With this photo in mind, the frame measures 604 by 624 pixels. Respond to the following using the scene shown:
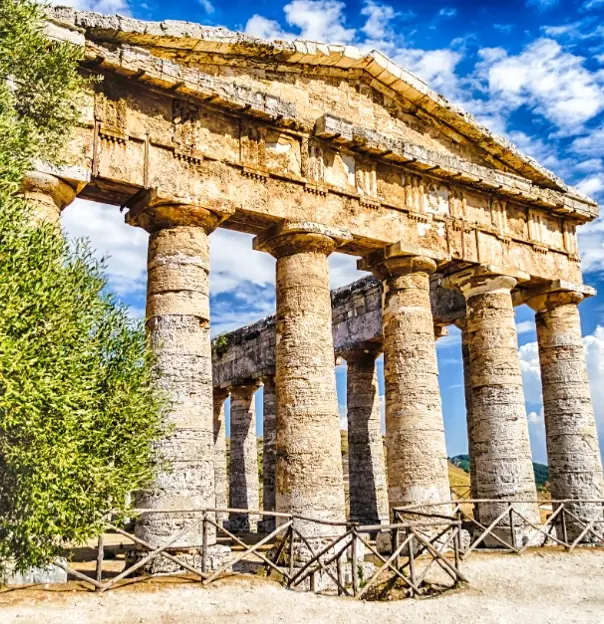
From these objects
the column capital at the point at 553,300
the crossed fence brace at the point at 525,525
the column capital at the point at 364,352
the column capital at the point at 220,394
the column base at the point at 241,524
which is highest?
the column capital at the point at 553,300

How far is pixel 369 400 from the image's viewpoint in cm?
2116

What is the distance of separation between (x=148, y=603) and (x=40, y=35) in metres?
8.57

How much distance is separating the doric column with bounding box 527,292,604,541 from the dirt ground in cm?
597

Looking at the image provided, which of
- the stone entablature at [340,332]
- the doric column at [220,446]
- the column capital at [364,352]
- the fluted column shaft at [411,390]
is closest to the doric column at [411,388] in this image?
the fluted column shaft at [411,390]

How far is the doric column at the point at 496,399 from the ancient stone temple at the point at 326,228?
0.15 feet

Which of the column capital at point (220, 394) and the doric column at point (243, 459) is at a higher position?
the column capital at point (220, 394)

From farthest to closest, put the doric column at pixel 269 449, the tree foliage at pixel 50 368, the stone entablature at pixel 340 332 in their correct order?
the doric column at pixel 269 449 < the stone entablature at pixel 340 332 < the tree foliage at pixel 50 368

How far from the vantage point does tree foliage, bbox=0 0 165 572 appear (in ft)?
28.2

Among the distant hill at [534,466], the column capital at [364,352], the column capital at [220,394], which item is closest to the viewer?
the column capital at [364,352]

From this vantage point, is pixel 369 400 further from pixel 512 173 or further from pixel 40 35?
pixel 40 35

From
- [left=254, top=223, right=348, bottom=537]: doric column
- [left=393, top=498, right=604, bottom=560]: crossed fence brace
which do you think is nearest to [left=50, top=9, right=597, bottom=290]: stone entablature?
[left=254, top=223, right=348, bottom=537]: doric column

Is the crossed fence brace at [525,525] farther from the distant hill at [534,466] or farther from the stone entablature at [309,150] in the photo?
the distant hill at [534,466]

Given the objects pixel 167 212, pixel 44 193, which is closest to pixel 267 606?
pixel 167 212

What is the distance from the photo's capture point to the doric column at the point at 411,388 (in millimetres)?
14453
